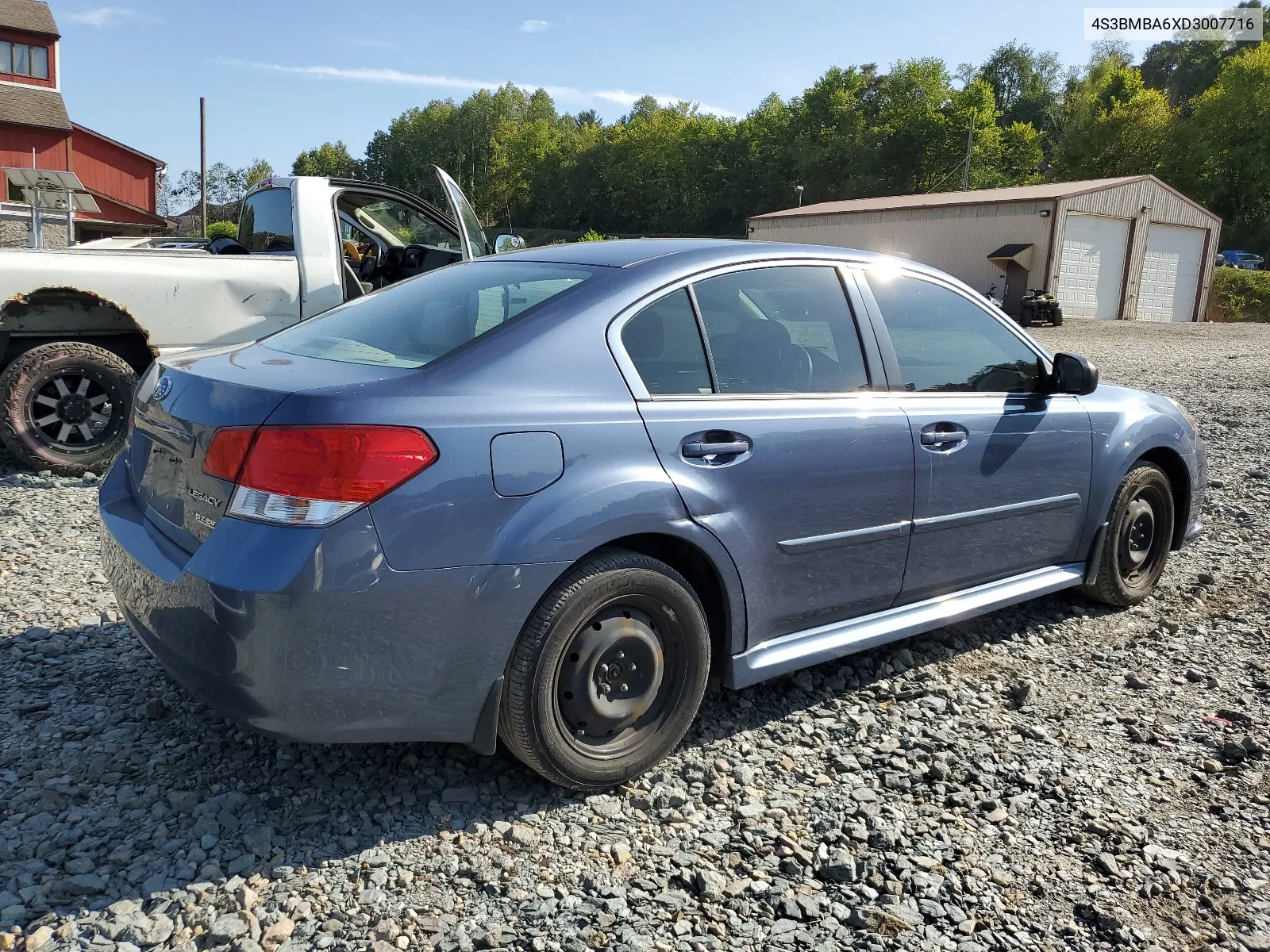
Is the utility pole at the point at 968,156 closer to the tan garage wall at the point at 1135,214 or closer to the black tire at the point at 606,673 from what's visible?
the tan garage wall at the point at 1135,214

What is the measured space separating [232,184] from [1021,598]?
126m

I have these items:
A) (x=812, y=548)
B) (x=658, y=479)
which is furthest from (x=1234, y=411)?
(x=658, y=479)

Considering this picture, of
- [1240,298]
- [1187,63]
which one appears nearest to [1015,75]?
[1187,63]

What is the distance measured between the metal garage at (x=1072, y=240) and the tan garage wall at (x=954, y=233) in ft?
0.12

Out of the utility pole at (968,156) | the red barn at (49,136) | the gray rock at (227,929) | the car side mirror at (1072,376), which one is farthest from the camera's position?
the utility pole at (968,156)

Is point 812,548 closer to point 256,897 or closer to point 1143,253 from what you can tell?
point 256,897

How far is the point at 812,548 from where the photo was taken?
335cm

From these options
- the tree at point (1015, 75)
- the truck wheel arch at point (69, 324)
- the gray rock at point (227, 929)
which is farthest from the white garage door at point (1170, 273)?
the tree at point (1015, 75)

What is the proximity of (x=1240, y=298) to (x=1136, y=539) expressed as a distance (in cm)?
3816

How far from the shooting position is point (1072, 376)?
13.9 ft

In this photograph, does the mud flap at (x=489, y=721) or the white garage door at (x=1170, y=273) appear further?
the white garage door at (x=1170, y=273)

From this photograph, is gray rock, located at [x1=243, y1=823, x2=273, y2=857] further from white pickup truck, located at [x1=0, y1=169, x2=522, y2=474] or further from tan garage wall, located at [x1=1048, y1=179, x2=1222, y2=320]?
tan garage wall, located at [x1=1048, y1=179, x2=1222, y2=320]

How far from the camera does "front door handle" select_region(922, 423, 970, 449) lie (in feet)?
12.0

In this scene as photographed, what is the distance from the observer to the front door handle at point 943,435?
367 cm
